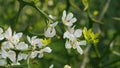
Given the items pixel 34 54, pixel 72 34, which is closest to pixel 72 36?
pixel 72 34

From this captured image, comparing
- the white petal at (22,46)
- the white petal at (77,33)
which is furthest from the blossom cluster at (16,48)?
the white petal at (77,33)

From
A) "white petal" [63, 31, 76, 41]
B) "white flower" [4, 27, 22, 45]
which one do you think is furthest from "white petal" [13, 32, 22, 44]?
"white petal" [63, 31, 76, 41]

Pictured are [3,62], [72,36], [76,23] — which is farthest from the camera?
[76,23]

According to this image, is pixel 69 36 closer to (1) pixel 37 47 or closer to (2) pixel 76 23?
(1) pixel 37 47

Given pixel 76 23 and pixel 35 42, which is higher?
pixel 76 23

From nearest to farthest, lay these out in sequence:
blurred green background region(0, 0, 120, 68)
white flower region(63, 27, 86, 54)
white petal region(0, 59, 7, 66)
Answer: white petal region(0, 59, 7, 66) → white flower region(63, 27, 86, 54) → blurred green background region(0, 0, 120, 68)

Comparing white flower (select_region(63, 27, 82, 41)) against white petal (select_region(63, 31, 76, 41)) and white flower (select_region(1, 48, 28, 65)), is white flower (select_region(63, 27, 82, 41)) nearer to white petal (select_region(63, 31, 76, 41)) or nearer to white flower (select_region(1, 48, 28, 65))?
white petal (select_region(63, 31, 76, 41))

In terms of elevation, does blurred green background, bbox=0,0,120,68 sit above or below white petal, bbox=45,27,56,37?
above

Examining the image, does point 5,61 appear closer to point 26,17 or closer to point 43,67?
point 43,67

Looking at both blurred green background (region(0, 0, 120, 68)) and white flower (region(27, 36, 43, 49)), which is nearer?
white flower (region(27, 36, 43, 49))
